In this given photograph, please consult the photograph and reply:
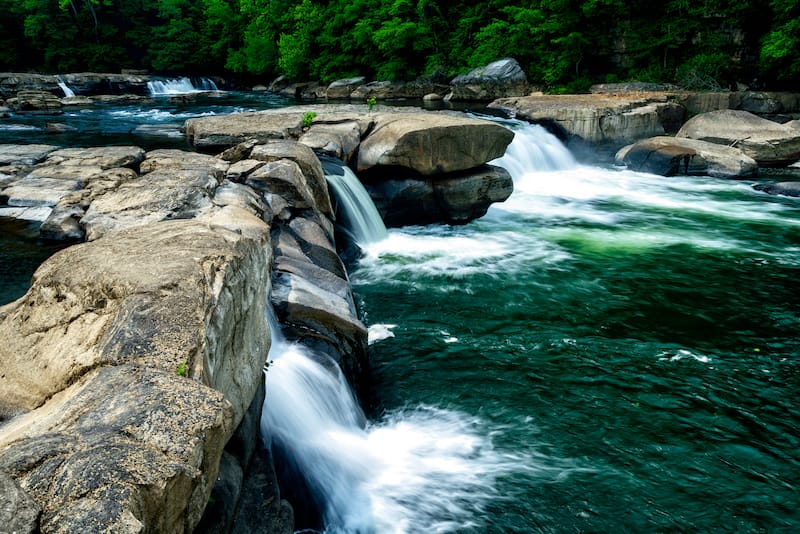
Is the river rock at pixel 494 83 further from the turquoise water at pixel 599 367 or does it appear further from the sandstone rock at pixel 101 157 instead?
the sandstone rock at pixel 101 157

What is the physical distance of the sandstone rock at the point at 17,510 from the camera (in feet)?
5.79

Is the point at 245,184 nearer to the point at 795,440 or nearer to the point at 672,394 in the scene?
the point at 672,394

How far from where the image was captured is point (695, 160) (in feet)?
53.2

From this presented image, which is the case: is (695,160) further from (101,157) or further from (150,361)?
(150,361)

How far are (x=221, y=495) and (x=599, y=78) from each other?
2980 centimetres

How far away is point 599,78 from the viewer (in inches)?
1128

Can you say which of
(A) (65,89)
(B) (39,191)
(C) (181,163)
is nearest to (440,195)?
(C) (181,163)

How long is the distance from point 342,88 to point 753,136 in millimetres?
22076

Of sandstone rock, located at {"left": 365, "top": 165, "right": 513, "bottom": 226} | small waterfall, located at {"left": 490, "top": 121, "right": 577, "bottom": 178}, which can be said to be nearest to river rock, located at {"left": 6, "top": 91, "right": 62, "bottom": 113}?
sandstone rock, located at {"left": 365, "top": 165, "right": 513, "bottom": 226}

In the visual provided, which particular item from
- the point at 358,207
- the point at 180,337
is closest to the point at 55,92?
the point at 358,207

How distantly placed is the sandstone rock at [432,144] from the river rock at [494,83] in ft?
56.2

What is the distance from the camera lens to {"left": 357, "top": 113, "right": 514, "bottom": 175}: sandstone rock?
1055 centimetres

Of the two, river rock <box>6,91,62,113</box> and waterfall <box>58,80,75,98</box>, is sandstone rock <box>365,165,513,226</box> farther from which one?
waterfall <box>58,80,75,98</box>

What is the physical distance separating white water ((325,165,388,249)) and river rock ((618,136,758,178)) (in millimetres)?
9838
